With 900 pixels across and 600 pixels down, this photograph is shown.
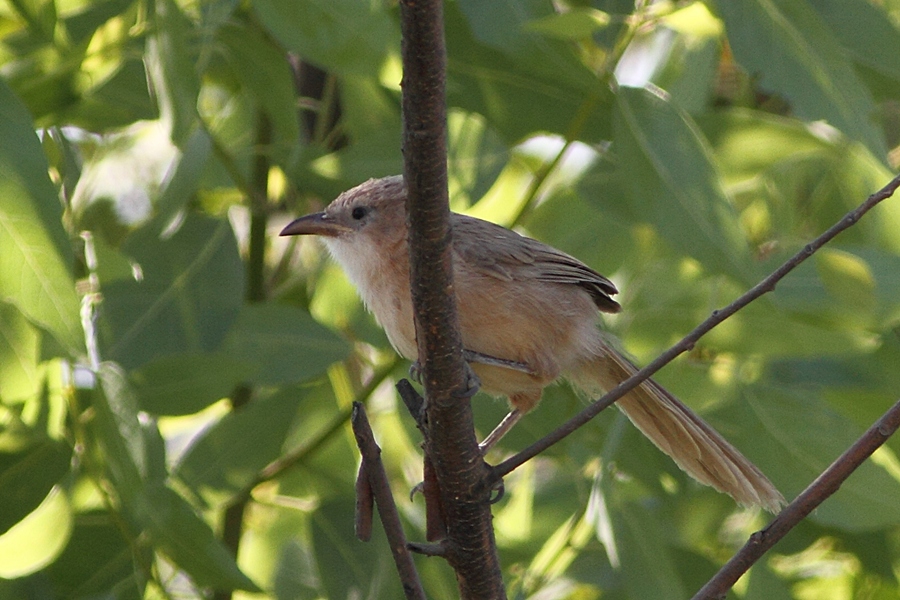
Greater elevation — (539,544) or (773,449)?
(773,449)

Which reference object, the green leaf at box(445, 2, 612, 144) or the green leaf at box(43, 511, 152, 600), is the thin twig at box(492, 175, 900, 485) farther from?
the green leaf at box(43, 511, 152, 600)

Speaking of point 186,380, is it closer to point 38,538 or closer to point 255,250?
point 38,538

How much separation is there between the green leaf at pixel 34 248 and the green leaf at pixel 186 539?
0.64 meters

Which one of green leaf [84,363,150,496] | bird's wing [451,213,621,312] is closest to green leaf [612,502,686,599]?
bird's wing [451,213,621,312]

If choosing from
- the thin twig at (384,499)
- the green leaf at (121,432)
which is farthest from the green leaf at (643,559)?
the green leaf at (121,432)

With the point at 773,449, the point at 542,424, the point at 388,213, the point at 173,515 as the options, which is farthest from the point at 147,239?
the point at 773,449

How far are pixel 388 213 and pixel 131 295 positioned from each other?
0.96 m

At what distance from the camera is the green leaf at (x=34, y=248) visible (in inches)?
112

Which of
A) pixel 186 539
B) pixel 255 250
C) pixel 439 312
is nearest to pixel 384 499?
pixel 439 312

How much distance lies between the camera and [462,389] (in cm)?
262

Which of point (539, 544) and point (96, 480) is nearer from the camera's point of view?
point (96, 480)

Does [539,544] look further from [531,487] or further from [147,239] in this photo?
[147,239]

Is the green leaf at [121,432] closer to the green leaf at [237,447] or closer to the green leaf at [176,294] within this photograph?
the green leaf at [176,294]

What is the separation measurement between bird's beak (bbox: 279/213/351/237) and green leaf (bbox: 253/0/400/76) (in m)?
0.74
